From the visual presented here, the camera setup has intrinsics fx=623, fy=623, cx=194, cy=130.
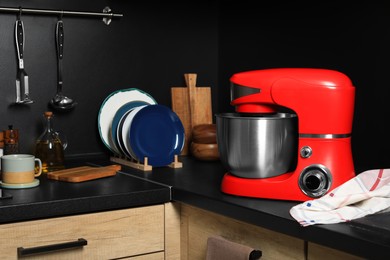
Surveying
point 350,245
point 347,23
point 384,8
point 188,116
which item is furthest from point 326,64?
point 350,245

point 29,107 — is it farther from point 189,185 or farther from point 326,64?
point 326,64

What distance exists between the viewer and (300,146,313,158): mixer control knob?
5.32ft

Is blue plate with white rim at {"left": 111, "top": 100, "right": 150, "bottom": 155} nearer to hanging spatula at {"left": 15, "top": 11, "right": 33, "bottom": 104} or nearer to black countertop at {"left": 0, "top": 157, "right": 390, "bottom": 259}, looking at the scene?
black countertop at {"left": 0, "top": 157, "right": 390, "bottom": 259}

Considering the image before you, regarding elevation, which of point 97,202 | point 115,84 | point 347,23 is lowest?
point 97,202

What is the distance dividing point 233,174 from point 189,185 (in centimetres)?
20

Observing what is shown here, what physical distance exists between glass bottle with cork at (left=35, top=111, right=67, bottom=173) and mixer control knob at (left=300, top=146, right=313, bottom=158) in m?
0.93

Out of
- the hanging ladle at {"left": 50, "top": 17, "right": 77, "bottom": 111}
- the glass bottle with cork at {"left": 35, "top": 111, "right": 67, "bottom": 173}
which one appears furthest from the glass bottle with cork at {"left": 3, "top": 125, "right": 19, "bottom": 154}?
the hanging ladle at {"left": 50, "top": 17, "right": 77, "bottom": 111}

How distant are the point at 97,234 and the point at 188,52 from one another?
3.74 ft

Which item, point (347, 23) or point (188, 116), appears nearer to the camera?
point (347, 23)

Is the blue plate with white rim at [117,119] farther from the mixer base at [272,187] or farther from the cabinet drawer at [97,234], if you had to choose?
the mixer base at [272,187]

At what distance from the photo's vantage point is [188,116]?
2525mm

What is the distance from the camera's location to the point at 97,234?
1758 mm

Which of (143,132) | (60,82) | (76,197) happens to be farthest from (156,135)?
(76,197)

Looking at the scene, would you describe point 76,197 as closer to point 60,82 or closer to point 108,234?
point 108,234
